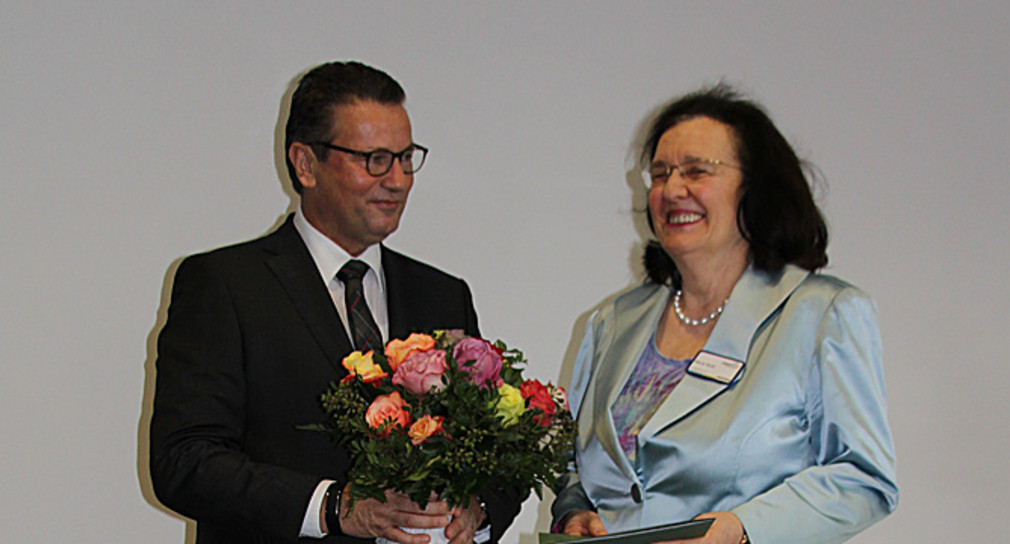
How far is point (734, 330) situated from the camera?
231cm

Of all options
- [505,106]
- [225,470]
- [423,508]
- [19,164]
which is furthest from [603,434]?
[19,164]

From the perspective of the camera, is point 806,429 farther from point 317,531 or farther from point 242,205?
point 242,205

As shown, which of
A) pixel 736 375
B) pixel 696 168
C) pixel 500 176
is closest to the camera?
pixel 736 375

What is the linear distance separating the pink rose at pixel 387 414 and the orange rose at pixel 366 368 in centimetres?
8

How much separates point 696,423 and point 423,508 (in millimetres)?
629

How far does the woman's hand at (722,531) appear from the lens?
6.81ft

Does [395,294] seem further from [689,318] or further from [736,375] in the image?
[736,375]

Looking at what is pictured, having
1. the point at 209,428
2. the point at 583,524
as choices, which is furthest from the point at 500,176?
the point at 209,428

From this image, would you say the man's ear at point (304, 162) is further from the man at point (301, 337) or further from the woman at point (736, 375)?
the woman at point (736, 375)

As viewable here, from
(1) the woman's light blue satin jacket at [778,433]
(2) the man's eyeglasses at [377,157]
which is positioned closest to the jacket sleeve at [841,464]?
(1) the woman's light blue satin jacket at [778,433]

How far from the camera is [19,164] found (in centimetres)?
332

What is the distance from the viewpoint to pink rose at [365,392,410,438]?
6.28 feet

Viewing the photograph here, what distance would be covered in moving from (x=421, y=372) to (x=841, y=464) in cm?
89

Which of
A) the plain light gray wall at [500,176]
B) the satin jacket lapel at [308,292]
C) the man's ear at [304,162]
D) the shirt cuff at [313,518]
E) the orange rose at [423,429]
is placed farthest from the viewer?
the plain light gray wall at [500,176]
